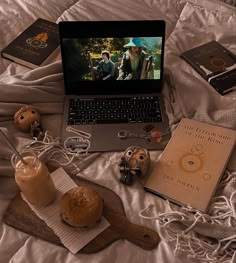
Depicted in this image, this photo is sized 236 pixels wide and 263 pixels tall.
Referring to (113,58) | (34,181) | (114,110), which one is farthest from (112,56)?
(34,181)

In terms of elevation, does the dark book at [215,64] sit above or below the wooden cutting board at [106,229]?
above

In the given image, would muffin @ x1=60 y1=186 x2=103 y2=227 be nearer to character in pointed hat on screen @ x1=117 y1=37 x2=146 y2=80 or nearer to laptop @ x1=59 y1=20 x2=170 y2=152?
laptop @ x1=59 y1=20 x2=170 y2=152

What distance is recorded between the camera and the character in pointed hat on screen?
102cm

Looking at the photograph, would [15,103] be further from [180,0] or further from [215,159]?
[180,0]

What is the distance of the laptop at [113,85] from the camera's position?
965mm

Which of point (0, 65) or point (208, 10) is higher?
point (208, 10)

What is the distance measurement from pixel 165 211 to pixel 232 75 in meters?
0.51

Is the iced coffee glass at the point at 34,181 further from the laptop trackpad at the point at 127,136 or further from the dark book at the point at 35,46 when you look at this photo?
the dark book at the point at 35,46

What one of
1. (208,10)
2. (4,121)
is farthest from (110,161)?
(208,10)

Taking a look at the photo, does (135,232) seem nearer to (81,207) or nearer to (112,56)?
(81,207)

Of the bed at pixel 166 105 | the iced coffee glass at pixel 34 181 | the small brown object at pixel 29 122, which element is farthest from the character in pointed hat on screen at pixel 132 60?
the iced coffee glass at pixel 34 181

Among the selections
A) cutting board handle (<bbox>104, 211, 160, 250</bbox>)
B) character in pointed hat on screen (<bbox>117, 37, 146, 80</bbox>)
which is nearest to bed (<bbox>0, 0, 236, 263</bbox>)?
cutting board handle (<bbox>104, 211, 160, 250</bbox>)

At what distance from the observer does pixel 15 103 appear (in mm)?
1015

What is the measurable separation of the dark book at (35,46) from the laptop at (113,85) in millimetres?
188
